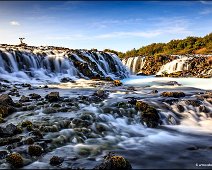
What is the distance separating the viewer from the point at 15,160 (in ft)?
30.8

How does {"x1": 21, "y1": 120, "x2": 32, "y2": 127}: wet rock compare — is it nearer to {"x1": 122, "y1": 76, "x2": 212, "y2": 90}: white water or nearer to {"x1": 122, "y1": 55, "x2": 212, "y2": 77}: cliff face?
{"x1": 122, "y1": 76, "x2": 212, "y2": 90}: white water

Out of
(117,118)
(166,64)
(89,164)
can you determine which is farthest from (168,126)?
(166,64)

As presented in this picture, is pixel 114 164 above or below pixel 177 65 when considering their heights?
below

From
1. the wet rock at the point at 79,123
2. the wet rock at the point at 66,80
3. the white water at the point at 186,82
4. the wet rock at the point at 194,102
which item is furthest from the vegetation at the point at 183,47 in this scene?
the wet rock at the point at 79,123

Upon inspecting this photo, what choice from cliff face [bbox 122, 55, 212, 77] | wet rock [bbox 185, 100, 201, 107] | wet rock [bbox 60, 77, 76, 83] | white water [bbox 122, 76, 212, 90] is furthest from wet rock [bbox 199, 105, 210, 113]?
cliff face [bbox 122, 55, 212, 77]

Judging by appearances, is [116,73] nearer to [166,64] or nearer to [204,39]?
[166,64]

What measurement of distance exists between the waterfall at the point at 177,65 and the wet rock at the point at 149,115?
38255 millimetres

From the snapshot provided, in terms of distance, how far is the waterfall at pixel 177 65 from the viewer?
53312mm

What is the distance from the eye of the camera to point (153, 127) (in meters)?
14.6

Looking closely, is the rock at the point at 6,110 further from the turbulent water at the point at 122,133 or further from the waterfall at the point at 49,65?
the waterfall at the point at 49,65

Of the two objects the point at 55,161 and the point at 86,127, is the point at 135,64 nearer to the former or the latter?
the point at 86,127

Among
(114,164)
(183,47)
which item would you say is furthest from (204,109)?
(183,47)

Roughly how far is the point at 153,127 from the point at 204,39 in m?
91.2

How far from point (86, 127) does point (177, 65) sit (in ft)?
145
